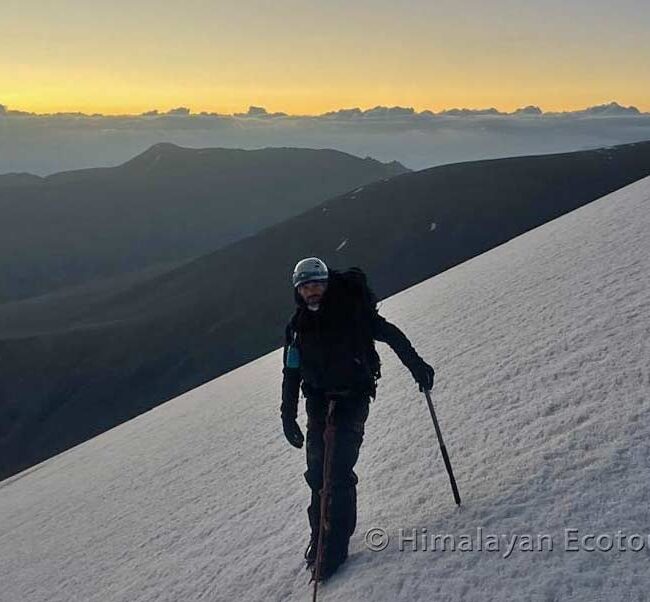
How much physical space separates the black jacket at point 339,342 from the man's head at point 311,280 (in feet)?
0.26

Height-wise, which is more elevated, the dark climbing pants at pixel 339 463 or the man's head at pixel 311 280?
the man's head at pixel 311 280

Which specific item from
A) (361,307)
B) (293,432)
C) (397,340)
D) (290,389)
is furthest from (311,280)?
(293,432)

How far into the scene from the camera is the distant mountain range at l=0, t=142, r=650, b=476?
73562mm

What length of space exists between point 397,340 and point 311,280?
3.26ft

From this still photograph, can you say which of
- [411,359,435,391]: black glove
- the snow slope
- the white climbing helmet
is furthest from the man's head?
the snow slope

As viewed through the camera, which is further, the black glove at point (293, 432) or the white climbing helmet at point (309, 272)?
the black glove at point (293, 432)

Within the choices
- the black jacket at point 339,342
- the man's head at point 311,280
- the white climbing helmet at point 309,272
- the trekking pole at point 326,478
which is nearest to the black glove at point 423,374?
the black jacket at point 339,342

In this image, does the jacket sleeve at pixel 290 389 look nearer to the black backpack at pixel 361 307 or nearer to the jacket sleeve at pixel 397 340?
the black backpack at pixel 361 307

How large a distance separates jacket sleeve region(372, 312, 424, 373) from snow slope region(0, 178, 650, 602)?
→ 136cm

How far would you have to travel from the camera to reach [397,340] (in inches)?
241

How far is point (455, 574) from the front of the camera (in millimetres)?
5121

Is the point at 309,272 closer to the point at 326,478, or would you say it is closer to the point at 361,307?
the point at 361,307

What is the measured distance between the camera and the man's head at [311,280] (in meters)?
5.95

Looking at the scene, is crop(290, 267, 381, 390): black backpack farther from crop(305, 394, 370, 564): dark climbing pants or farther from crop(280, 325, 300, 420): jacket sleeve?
crop(280, 325, 300, 420): jacket sleeve
